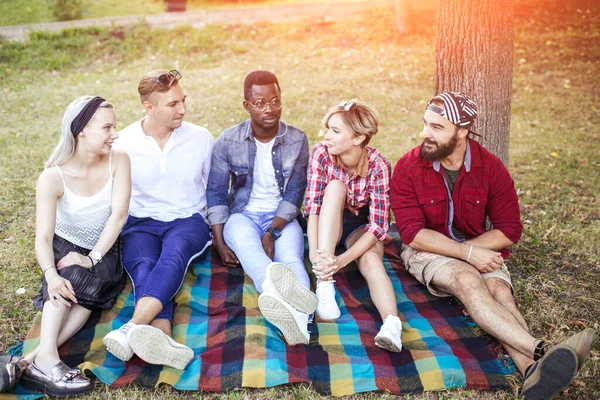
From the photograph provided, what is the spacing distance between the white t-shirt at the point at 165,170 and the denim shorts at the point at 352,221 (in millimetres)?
1279

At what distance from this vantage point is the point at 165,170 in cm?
446

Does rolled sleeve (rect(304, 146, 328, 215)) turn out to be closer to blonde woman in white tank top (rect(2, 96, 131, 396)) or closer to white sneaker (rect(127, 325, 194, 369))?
blonde woman in white tank top (rect(2, 96, 131, 396))

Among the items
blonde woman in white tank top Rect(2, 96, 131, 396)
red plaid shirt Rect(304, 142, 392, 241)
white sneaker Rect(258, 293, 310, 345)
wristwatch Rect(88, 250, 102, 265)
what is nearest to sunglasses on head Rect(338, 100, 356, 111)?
red plaid shirt Rect(304, 142, 392, 241)

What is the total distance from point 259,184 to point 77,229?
1.56 m

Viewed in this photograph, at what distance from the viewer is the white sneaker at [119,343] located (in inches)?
128

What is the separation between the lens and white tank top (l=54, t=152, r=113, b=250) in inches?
152

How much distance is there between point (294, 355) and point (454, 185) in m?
1.78

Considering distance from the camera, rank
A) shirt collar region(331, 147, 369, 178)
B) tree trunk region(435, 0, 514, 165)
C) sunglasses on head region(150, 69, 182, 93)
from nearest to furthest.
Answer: sunglasses on head region(150, 69, 182, 93), shirt collar region(331, 147, 369, 178), tree trunk region(435, 0, 514, 165)

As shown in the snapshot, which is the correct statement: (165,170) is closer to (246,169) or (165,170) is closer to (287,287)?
(246,169)

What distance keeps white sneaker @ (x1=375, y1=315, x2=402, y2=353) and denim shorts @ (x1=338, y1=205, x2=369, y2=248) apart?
1064 millimetres

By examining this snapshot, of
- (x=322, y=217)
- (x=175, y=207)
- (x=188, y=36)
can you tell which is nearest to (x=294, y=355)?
(x=322, y=217)

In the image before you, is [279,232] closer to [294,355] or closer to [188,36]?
[294,355]

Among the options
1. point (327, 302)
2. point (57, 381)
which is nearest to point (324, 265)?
point (327, 302)

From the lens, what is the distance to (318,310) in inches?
156
